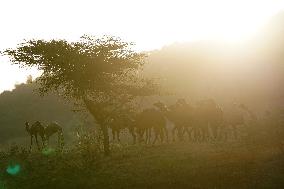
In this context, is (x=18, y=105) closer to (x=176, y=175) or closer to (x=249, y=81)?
(x=249, y=81)

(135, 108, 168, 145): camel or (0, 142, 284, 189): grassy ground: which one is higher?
(135, 108, 168, 145): camel

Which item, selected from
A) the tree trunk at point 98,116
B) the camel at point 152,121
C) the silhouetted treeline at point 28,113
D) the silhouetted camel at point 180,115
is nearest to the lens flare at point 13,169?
the tree trunk at point 98,116

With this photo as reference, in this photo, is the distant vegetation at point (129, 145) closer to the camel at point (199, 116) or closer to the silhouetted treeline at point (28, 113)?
the camel at point (199, 116)

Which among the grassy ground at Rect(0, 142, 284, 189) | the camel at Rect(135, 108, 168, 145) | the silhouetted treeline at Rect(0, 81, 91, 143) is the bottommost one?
the grassy ground at Rect(0, 142, 284, 189)

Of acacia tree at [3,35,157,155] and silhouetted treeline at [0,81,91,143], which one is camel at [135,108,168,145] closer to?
acacia tree at [3,35,157,155]

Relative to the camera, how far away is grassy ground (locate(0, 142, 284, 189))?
760 inches

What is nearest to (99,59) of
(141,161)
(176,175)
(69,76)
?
(69,76)

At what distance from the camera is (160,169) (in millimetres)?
21516

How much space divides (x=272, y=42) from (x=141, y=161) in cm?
5590

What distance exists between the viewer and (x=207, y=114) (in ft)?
101

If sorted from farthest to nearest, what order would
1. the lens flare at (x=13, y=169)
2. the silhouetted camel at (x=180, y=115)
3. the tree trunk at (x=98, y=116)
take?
the silhouetted camel at (x=180, y=115) → the tree trunk at (x=98, y=116) → the lens flare at (x=13, y=169)

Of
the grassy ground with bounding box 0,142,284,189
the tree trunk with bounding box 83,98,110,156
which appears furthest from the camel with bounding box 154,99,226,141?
the tree trunk with bounding box 83,98,110,156

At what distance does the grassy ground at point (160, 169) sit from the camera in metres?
19.3

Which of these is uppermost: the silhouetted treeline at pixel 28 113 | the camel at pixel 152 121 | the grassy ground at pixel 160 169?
the silhouetted treeline at pixel 28 113
